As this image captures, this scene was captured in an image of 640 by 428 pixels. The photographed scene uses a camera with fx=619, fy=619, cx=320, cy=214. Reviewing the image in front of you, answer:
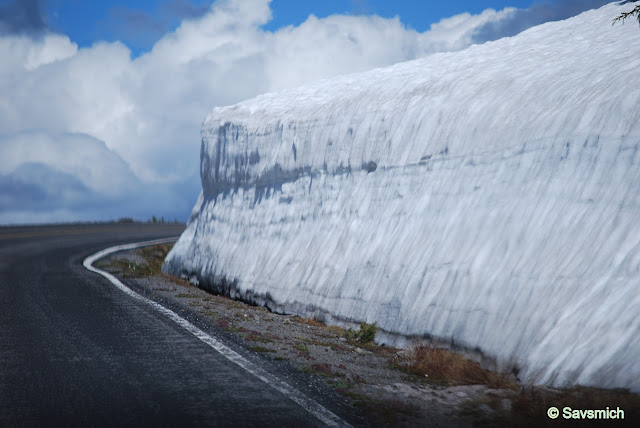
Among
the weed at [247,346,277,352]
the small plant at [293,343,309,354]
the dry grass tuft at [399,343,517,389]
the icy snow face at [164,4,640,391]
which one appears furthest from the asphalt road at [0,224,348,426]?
the icy snow face at [164,4,640,391]

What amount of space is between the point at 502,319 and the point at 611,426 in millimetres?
2304

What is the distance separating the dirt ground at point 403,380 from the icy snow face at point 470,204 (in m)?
0.29

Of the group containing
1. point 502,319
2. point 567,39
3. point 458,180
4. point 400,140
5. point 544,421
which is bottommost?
point 544,421

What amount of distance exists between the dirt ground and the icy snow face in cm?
29

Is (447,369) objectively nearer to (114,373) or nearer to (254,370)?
(254,370)

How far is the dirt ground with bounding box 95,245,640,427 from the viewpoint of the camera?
206 inches

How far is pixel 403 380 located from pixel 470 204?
3.25 m

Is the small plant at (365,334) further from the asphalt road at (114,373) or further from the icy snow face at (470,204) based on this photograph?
the asphalt road at (114,373)

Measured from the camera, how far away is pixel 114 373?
620cm

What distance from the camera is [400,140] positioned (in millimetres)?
11367

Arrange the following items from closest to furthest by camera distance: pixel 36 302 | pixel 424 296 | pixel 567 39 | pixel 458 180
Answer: pixel 424 296 → pixel 458 180 → pixel 36 302 → pixel 567 39

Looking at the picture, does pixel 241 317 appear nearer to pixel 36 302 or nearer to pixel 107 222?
pixel 36 302

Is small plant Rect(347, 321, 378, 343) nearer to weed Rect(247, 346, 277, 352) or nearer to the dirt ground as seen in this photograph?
the dirt ground

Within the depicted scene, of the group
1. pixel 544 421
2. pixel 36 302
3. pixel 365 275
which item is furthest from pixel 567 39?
pixel 36 302
